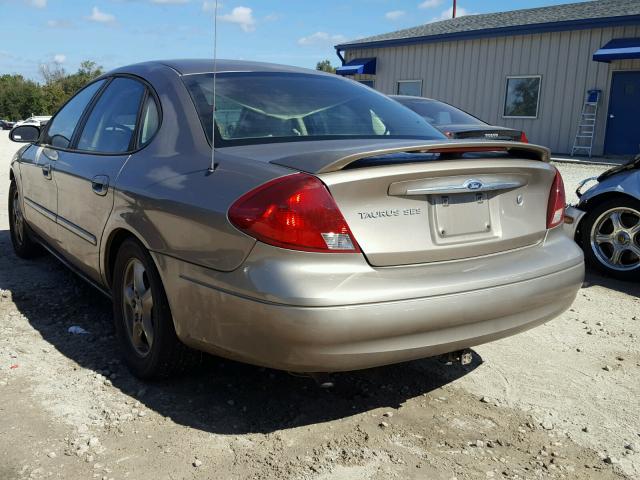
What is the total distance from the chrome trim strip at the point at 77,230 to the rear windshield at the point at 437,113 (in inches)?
220

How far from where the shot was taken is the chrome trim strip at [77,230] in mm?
3562

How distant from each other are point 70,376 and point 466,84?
1890 cm

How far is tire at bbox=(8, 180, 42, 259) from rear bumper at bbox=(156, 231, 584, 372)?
122 inches

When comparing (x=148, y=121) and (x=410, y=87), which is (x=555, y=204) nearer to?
(x=148, y=121)

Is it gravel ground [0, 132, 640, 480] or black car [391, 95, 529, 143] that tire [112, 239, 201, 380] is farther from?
black car [391, 95, 529, 143]

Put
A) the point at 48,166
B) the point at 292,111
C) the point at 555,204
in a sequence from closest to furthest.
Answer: the point at 555,204
the point at 292,111
the point at 48,166

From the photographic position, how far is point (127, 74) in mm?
3783

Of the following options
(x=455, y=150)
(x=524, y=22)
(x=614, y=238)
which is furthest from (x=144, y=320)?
(x=524, y=22)

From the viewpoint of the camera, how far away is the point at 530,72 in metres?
18.5

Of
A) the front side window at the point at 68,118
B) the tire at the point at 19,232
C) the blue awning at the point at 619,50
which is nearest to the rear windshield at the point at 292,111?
the front side window at the point at 68,118

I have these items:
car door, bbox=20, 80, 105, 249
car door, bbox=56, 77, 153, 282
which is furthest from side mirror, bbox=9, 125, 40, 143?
car door, bbox=56, 77, 153, 282

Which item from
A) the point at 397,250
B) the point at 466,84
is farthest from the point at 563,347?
the point at 466,84

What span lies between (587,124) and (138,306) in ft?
55.0

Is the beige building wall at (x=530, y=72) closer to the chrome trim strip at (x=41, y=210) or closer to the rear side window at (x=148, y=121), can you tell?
the chrome trim strip at (x=41, y=210)
